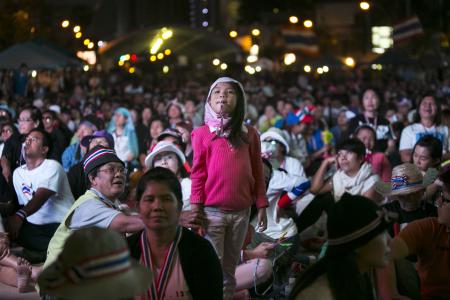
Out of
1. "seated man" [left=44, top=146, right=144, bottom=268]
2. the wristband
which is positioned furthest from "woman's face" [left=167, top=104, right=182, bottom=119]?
"seated man" [left=44, top=146, right=144, bottom=268]

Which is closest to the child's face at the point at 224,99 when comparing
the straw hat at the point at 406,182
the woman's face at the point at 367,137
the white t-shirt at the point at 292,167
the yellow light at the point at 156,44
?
the straw hat at the point at 406,182

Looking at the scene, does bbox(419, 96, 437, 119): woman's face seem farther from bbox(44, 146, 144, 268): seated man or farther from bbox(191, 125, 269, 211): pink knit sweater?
bbox(44, 146, 144, 268): seated man

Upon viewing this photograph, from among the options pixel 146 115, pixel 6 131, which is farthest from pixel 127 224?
pixel 146 115

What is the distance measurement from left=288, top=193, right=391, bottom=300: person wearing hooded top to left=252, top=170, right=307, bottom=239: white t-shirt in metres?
5.19

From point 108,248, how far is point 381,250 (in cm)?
139

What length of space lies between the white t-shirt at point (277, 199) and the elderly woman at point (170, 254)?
4.67 m

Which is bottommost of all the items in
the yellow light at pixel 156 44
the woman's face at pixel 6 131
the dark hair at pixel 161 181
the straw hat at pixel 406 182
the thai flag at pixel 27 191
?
the straw hat at pixel 406 182

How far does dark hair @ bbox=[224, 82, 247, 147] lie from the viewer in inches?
293

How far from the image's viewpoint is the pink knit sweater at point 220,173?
7.45m

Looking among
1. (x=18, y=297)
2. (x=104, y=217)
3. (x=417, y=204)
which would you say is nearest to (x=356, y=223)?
(x=104, y=217)

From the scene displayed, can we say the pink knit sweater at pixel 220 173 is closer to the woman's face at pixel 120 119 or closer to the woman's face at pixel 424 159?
the woman's face at pixel 424 159

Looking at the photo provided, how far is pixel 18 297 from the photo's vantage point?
905cm

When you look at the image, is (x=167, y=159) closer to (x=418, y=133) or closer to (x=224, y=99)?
(x=224, y=99)

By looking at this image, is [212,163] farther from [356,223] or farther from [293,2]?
[293,2]
